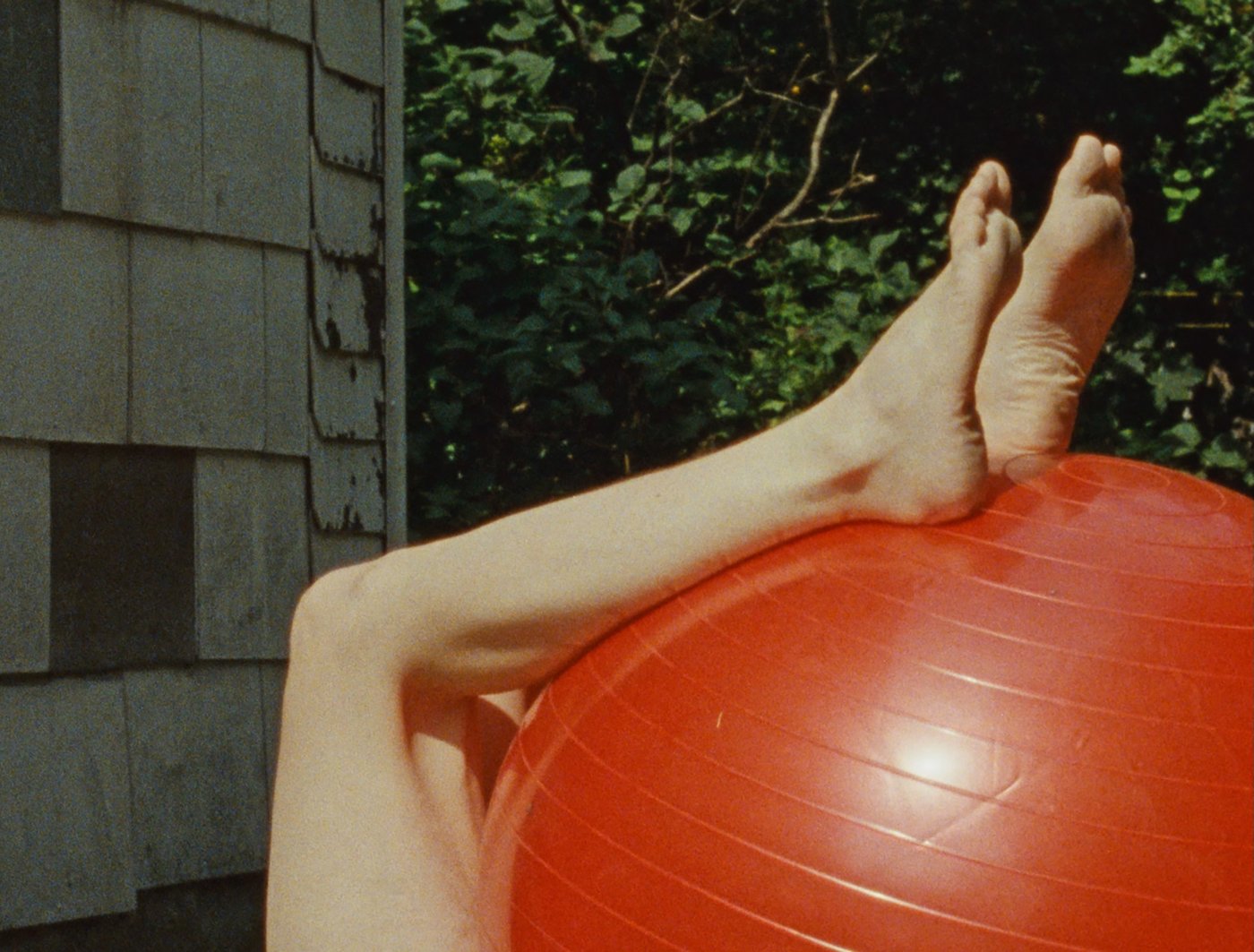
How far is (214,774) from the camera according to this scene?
3.51 meters

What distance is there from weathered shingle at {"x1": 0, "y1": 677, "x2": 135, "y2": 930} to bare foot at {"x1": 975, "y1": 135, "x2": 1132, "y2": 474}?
186 centimetres

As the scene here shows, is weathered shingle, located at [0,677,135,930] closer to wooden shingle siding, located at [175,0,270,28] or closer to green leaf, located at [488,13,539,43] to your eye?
wooden shingle siding, located at [175,0,270,28]

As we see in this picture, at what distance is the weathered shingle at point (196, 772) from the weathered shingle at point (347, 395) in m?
0.56

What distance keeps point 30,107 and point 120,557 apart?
0.81 m

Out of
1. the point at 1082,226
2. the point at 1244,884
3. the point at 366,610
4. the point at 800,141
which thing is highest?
the point at 800,141

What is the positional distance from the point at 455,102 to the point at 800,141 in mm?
2068

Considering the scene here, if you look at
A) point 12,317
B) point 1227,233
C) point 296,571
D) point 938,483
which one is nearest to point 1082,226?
point 938,483

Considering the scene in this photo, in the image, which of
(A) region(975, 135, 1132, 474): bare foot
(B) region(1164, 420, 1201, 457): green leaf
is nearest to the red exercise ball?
(A) region(975, 135, 1132, 474): bare foot

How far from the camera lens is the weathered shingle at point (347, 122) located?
3.82m

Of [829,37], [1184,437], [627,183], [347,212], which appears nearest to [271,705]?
[347,212]

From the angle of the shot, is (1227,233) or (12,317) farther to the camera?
(1227,233)

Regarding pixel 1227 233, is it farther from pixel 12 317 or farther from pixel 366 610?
pixel 366 610

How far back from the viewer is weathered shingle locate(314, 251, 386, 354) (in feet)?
12.5

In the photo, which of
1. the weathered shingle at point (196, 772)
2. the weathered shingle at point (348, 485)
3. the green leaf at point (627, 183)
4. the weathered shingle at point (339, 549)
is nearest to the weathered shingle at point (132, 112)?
the weathered shingle at point (348, 485)
